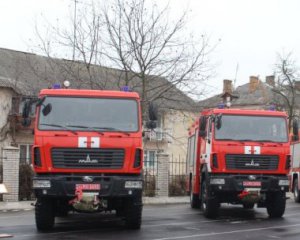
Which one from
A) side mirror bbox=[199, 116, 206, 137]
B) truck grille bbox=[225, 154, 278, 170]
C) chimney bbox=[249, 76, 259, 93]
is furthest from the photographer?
chimney bbox=[249, 76, 259, 93]

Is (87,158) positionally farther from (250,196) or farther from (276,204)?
(276,204)

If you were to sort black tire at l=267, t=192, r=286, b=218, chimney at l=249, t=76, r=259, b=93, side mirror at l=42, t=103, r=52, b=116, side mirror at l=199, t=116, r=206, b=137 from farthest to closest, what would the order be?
chimney at l=249, t=76, r=259, b=93 < side mirror at l=199, t=116, r=206, b=137 < black tire at l=267, t=192, r=286, b=218 < side mirror at l=42, t=103, r=52, b=116

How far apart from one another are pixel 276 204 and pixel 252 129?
2.13 meters

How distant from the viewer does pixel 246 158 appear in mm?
14648

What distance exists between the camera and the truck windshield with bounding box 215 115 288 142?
14742 mm

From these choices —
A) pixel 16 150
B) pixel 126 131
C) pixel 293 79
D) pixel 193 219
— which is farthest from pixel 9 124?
pixel 126 131

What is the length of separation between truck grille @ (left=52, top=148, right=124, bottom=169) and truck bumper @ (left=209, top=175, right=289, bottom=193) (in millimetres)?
3795

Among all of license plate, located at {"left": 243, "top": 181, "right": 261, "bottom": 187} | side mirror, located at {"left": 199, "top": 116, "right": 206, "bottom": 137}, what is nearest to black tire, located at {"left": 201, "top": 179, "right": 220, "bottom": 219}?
license plate, located at {"left": 243, "top": 181, "right": 261, "bottom": 187}

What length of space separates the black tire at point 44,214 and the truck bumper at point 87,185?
1.25 feet

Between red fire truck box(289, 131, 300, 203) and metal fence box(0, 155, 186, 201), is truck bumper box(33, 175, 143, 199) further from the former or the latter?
red fire truck box(289, 131, 300, 203)

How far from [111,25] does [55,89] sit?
13.4 meters

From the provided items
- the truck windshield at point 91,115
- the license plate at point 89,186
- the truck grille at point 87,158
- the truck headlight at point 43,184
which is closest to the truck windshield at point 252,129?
the truck windshield at point 91,115

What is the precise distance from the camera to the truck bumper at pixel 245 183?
14453 millimetres

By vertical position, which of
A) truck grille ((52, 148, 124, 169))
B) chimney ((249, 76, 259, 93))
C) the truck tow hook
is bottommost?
the truck tow hook
